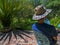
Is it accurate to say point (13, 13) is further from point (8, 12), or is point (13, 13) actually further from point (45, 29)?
point (45, 29)

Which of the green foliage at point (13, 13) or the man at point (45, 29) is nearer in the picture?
the man at point (45, 29)

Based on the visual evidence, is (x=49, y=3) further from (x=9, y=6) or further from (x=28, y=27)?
(x=9, y=6)

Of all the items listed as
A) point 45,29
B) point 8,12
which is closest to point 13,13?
point 8,12

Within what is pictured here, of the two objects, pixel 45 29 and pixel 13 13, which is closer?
pixel 45 29

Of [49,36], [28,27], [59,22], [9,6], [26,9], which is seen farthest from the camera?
[59,22]

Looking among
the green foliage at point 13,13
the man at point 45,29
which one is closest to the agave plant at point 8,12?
the green foliage at point 13,13

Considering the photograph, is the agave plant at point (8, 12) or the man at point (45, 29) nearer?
the man at point (45, 29)

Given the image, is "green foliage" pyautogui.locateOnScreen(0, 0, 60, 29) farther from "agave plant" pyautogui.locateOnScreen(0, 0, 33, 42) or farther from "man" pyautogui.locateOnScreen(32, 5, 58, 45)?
"man" pyautogui.locateOnScreen(32, 5, 58, 45)

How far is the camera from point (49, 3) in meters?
6.10

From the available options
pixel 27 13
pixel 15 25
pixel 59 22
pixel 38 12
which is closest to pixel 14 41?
pixel 15 25

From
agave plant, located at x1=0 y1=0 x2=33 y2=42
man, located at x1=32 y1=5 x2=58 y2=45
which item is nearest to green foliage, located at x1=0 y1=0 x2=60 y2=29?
agave plant, located at x1=0 y1=0 x2=33 y2=42

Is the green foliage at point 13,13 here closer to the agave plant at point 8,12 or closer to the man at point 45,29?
the agave plant at point 8,12

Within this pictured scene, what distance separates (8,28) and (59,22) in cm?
194

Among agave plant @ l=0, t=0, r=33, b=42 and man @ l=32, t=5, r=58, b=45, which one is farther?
agave plant @ l=0, t=0, r=33, b=42
